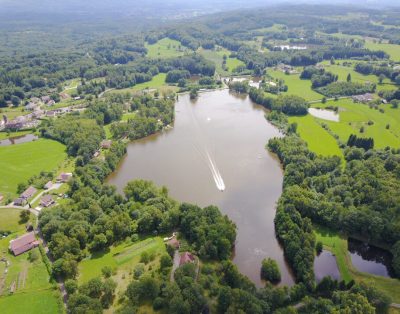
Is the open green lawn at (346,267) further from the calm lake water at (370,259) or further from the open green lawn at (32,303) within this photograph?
the open green lawn at (32,303)

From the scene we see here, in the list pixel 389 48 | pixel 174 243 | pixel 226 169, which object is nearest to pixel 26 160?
pixel 226 169

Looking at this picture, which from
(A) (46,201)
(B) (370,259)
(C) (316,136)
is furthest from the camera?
(C) (316,136)

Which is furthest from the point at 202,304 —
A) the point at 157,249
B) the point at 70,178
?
the point at 70,178

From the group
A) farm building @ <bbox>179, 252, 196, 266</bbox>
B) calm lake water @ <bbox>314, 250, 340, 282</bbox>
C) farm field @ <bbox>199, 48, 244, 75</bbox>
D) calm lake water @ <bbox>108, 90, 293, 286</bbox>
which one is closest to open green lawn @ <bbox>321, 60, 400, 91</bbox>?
farm field @ <bbox>199, 48, 244, 75</bbox>

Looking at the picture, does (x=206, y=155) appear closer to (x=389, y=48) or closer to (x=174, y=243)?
(x=174, y=243)

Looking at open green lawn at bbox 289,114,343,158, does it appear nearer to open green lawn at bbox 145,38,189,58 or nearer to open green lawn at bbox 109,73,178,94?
open green lawn at bbox 109,73,178,94

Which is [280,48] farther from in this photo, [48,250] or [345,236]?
[48,250]
